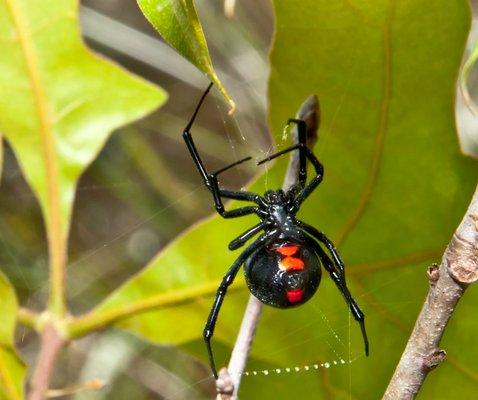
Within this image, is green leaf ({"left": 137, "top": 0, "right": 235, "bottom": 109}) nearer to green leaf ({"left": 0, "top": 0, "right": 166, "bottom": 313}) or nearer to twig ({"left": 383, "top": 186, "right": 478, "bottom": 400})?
twig ({"left": 383, "top": 186, "right": 478, "bottom": 400})

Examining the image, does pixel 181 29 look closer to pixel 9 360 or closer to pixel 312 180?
pixel 312 180

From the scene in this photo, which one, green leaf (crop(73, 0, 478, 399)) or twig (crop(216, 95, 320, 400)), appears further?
green leaf (crop(73, 0, 478, 399))

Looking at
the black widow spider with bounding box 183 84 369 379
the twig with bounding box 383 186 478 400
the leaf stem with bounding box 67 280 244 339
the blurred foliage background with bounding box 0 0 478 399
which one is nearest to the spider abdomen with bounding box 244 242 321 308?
the black widow spider with bounding box 183 84 369 379

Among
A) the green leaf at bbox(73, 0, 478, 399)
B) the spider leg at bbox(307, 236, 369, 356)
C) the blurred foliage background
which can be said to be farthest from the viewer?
the blurred foliage background

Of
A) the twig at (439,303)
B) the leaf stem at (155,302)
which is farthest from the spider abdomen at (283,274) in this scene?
the twig at (439,303)

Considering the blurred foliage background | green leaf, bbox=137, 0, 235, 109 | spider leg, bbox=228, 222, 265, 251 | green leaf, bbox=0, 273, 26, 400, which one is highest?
green leaf, bbox=137, 0, 235, 109

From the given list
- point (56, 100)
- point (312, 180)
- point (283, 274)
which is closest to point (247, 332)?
point (283, 274)
